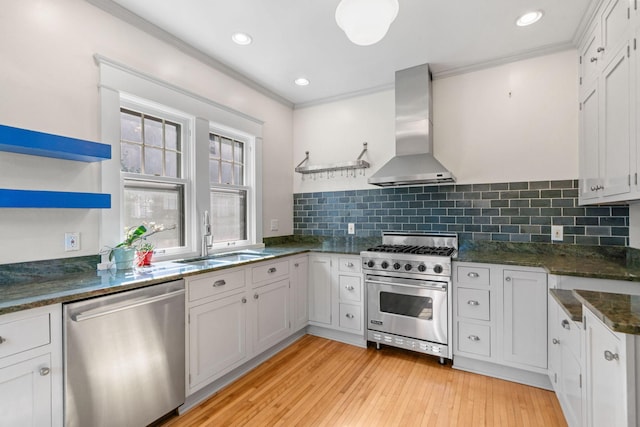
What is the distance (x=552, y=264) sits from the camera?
6.90 ft

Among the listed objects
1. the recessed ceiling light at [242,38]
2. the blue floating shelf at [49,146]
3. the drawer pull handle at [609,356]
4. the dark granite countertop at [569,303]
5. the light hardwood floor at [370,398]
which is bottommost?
the light hardwood floor at [370,398]

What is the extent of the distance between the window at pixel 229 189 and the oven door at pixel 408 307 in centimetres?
152

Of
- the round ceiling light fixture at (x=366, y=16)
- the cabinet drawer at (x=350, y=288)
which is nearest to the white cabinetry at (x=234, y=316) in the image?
the cabinet drawer at (x=350, y=288)

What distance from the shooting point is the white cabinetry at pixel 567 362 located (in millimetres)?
1431

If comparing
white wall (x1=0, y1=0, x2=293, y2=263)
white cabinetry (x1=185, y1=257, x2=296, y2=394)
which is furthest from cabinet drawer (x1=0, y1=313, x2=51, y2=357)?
white cabinetry (x1=185, y1=257, x2=296, y2=394)

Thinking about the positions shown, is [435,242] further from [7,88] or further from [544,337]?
[7,88]

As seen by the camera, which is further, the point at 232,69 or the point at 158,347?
the point at 232,69

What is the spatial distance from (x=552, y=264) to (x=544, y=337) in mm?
553

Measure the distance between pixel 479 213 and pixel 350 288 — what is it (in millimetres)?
1481

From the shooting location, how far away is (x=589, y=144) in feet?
7.45

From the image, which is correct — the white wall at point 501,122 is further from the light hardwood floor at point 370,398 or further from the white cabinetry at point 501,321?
the light hardwood floor at point 370,398

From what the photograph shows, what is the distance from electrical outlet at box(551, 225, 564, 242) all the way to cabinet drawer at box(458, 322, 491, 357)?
1032 millimetres

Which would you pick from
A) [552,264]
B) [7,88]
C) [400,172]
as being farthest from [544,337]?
[7,88]

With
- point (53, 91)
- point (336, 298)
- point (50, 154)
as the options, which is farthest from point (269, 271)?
point (53, 91)
